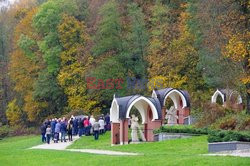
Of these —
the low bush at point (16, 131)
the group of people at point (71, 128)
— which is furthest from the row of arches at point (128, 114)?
the low bush at point (16, 131)

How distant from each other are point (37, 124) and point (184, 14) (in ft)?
71.4

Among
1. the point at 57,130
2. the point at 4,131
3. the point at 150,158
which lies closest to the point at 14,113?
the point at 4,131

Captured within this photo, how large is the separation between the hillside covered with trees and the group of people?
9.56m

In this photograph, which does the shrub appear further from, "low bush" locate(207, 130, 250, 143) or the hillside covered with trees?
"low bush" locate(207, 130, 250, 143)

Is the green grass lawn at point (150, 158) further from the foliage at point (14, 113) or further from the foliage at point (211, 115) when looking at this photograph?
the foliage at point (14, 113)

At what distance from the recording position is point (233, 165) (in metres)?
15.7

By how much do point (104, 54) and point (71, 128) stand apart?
2130 centimetres

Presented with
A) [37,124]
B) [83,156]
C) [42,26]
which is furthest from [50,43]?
[83,156]

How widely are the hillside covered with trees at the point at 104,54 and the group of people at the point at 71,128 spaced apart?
376 inches

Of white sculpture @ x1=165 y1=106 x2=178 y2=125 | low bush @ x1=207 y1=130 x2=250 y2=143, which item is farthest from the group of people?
low bush @ x1=207 y1=130 x2=250 y2=143

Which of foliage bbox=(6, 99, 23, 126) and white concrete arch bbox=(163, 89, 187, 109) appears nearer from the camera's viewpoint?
white concrete arch bbox=(163, 89, 187, 109)

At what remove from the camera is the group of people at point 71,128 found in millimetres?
34562

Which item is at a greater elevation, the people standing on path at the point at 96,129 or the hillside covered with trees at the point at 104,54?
the hillside covered with trees at the point at 104,54

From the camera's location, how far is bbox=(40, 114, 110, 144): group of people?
34562 millimetres
